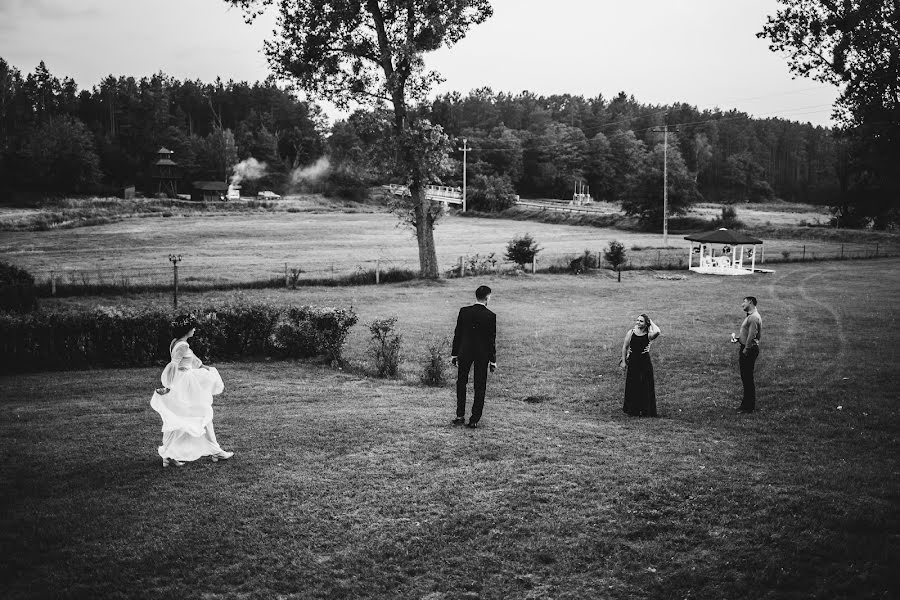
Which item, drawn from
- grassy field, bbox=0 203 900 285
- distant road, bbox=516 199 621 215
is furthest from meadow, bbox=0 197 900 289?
distant road, bbox=516 199 621 215

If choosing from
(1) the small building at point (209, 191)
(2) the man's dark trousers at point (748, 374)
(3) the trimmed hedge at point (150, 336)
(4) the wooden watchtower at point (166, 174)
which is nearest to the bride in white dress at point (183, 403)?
(3) the trimmed hedge at point (150, 336)

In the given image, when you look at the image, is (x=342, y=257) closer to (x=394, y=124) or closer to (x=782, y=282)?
(x=394, y=124)

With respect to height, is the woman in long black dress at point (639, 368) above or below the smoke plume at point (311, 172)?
below

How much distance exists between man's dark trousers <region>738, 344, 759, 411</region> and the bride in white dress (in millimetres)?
9274

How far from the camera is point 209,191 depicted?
94375mm

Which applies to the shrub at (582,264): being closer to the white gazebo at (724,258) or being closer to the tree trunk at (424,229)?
the white gazebo at (724,258)

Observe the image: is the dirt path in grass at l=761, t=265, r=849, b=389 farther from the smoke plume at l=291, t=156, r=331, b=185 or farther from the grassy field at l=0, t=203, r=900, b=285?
the smoke plume at l=291, t=156, r=331, b=185

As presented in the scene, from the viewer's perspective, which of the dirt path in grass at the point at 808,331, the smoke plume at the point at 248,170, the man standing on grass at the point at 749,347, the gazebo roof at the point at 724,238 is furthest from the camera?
the smoke plume at the point at 248,170

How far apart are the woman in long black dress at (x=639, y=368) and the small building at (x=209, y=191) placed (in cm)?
8885

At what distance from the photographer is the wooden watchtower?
9025 cm

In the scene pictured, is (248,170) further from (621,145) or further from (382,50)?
(382,50)

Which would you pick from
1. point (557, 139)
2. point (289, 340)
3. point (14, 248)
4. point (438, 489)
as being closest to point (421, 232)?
point (289, 340)

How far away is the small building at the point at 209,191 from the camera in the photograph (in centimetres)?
9288

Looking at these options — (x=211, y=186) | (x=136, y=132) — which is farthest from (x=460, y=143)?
(x=136, y=132)
